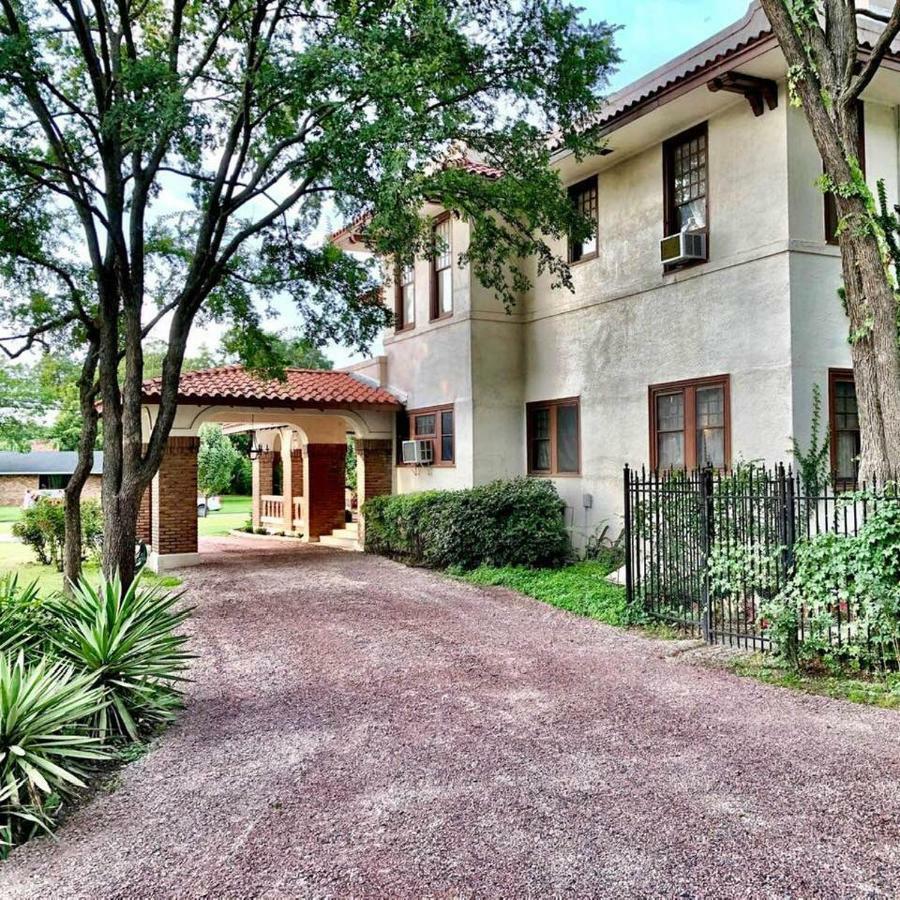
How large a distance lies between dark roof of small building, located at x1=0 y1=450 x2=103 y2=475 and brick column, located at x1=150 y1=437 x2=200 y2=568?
116 feet

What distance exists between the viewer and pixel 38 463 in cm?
4884

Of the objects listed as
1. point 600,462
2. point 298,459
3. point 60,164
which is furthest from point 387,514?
point 60,164

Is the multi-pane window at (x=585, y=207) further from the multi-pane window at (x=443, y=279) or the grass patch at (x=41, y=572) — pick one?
the grass patch at (x=41, y=572)

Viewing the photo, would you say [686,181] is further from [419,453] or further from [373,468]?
[373,468]

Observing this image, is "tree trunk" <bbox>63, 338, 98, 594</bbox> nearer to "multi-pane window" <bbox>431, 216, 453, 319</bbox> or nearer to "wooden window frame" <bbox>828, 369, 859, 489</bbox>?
"multi-pane window" <bbox>431, 216, 453, 319</bbox>

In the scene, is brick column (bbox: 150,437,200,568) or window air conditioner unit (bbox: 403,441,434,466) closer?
brick column (bbox: 150,437,200,568)

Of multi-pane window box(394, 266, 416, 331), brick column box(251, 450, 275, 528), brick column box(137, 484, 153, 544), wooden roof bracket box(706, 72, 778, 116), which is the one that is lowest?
brick column box(137, 484, 153, 544)

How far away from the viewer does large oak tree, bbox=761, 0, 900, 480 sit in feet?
24.1

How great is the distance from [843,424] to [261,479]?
18.9 metres

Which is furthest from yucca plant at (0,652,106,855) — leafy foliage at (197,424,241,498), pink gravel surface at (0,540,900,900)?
leafy foliage at (197,424,241,498)

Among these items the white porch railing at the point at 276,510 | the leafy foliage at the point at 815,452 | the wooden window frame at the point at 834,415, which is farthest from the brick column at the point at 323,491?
the wooden window frame at the point at 834,415

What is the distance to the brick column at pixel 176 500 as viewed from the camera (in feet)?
49.9

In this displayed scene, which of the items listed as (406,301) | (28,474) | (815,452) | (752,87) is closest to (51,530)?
(406,301)

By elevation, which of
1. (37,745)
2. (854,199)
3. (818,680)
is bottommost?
(818,680)
